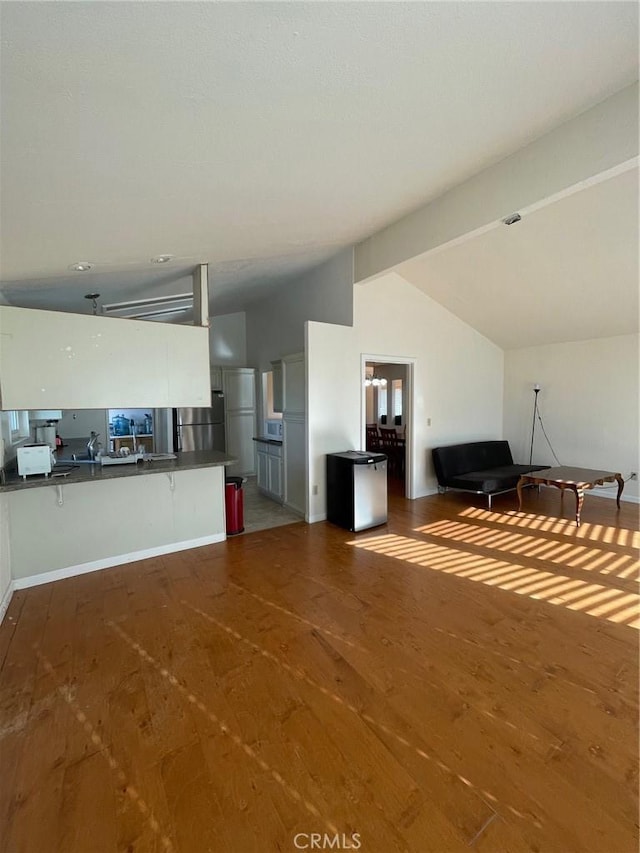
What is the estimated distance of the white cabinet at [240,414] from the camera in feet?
24.0

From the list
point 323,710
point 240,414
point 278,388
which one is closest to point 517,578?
point 323,710

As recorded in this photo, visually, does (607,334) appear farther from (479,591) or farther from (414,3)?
(414,3)

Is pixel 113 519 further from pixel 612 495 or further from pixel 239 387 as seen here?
pixel 612 495

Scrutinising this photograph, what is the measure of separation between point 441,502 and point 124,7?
5622mm

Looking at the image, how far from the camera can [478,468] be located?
6.06 m

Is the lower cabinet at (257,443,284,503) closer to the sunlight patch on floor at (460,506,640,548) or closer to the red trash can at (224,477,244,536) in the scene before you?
the red trash can at (224,477,244,536)

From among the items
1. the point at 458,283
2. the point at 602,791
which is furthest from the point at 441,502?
the point at 602,791

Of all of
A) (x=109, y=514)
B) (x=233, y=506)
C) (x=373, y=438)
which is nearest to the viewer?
(x=109, y=514)

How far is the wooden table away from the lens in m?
4.62

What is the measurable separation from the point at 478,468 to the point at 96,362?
5440 mm

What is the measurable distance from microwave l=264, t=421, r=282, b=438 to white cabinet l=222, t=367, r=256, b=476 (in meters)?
1.18

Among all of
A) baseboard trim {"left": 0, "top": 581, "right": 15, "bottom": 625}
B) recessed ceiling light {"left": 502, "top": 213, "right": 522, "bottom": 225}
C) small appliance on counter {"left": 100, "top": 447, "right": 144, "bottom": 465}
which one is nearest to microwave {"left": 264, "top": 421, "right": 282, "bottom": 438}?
small appliance on counter {"left": 100, "top": 447, "right": 144, "bottom": 465}

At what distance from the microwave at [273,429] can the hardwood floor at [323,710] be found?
9.32 feet

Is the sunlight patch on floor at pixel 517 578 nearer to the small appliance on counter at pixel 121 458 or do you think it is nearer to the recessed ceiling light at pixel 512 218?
the small appliance on counter at pixel 121 458
